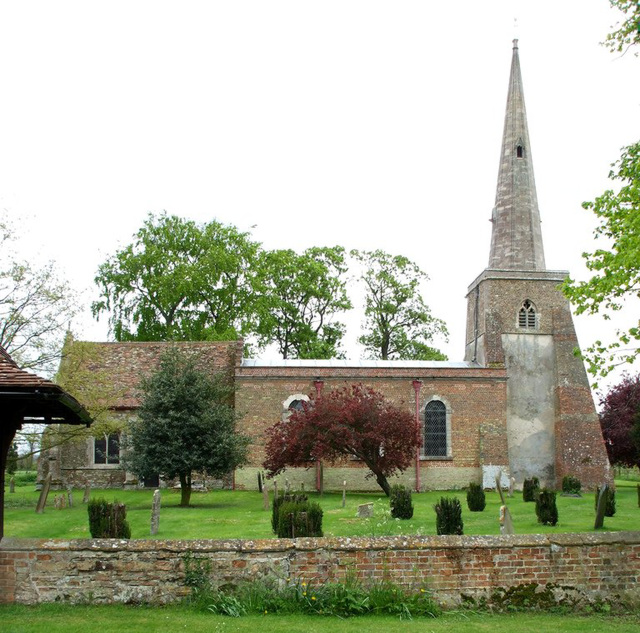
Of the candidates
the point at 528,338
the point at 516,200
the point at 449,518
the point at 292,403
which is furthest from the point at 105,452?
the point at 516,200

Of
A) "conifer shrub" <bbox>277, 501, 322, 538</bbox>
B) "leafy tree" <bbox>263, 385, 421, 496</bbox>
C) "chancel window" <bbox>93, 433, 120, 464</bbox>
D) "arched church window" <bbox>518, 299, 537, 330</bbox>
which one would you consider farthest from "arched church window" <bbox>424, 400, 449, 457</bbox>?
"conifer shrub" <bbox>277, 501, 322, 538</bbox>

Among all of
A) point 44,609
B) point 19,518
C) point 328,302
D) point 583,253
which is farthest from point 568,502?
point 328,302

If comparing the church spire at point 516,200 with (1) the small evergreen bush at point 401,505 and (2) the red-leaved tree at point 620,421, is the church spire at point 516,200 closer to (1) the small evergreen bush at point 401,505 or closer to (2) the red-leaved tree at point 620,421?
(2) the red-leaved tree at point 620,421

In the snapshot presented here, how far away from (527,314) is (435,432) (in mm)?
7137

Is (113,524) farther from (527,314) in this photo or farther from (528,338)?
(527,314)

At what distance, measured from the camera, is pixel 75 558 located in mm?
8773

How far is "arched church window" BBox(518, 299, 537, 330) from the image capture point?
34594 millimetres

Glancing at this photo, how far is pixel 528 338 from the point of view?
3428 cm

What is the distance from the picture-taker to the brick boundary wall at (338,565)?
873 centimetres

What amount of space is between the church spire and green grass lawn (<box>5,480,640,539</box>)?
1140cm

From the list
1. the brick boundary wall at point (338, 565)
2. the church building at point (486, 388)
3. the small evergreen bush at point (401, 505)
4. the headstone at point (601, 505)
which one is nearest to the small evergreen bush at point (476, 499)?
the small evergreen bush at point (401, 505)

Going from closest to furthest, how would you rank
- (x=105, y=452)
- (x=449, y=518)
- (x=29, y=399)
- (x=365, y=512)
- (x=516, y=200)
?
(x=29, y=399) < (x=449, y=518) < (x=365, y=512) < (x=105, y=452) < (x=516, y=200)

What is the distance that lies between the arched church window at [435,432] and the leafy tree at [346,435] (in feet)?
17.0

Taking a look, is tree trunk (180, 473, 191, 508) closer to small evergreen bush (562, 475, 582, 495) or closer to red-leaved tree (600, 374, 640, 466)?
small evergreen bush (562, 475, 582, 495)
